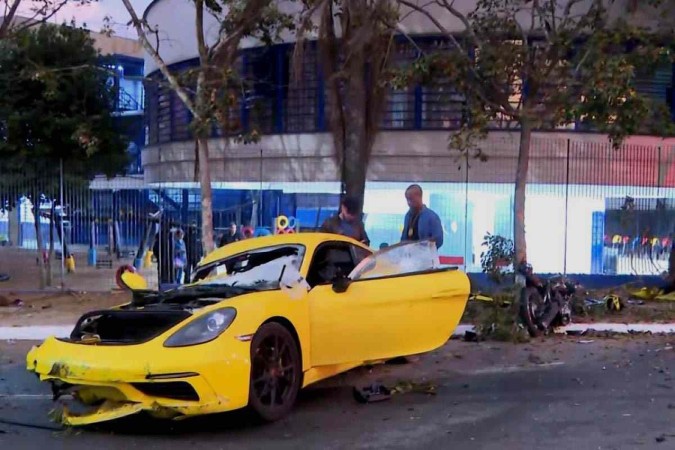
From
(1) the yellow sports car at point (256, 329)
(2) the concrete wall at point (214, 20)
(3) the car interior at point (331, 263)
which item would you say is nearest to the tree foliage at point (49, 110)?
(2) the concrete wall at point (214, 20)

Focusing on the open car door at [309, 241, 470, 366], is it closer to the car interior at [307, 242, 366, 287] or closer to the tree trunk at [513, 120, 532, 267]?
the car interior at [307, 242, 366, 287]

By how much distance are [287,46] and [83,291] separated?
6362 millimetres

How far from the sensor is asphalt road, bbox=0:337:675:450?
242 inches

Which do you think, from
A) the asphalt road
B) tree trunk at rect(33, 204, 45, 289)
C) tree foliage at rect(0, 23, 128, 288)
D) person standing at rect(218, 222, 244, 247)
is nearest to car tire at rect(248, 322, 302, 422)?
the asphalt road

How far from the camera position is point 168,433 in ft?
21.1

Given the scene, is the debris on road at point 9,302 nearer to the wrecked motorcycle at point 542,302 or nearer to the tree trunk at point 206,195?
the tree trunk at point 206,195

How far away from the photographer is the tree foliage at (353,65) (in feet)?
42.0

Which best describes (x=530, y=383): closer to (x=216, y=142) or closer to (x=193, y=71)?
(x=193, y=71)

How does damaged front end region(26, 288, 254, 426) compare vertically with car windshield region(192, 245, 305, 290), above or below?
below

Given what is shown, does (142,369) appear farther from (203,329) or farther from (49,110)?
(49,110)

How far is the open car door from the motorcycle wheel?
2582mm

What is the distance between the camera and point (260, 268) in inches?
299

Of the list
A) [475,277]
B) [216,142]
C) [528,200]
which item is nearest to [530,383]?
[475,277]

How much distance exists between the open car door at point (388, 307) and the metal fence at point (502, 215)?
8125mm
